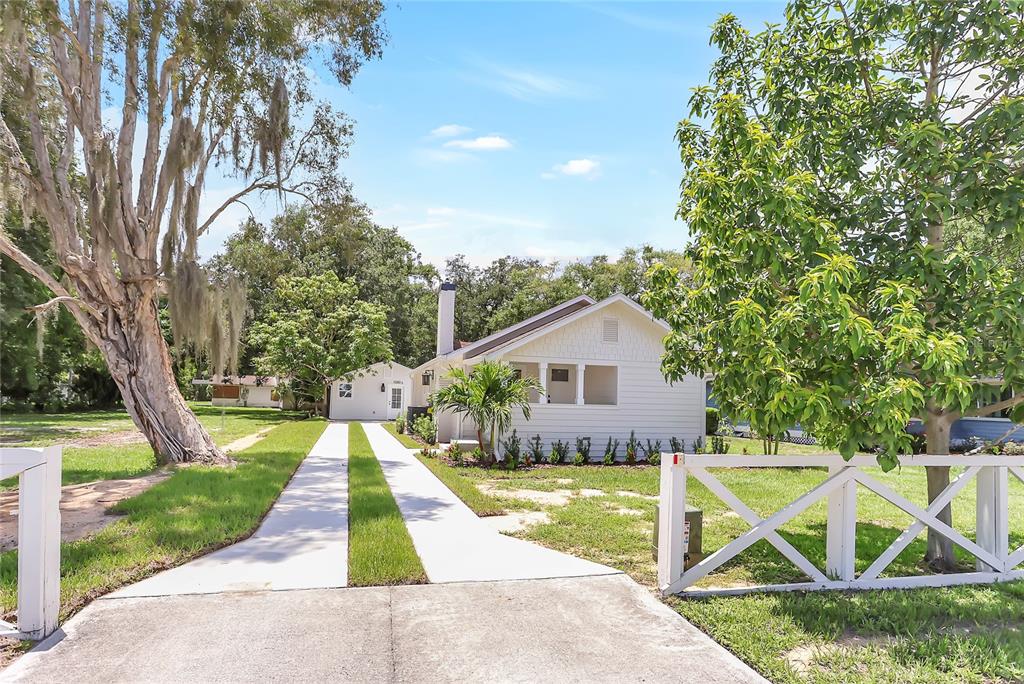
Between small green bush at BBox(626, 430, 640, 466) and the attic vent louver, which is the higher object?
the attic vent louver

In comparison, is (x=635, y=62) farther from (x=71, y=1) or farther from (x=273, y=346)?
(x=273, y=346)

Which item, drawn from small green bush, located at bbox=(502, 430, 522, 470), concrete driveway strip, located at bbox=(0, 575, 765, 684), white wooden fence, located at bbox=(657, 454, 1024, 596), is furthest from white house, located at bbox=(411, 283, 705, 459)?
concrete driveway strip, located at bbox=(0, 575, 765, 684)

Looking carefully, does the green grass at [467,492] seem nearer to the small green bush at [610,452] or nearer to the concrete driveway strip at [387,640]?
the concrete driveway strip at [387,640]

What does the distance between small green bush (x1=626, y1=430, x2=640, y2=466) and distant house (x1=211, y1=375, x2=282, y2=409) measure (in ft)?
117

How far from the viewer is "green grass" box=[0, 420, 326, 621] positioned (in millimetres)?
5227

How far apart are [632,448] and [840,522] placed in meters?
9.68

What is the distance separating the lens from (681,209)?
6.57 meters

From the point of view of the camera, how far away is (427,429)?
1898 centimetres

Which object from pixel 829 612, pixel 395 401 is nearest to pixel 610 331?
pixel 829 612

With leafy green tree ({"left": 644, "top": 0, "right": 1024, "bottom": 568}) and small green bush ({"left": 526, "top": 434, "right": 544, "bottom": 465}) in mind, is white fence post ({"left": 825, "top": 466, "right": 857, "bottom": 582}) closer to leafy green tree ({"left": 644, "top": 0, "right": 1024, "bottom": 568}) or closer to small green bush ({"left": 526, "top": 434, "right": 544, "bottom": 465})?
leafy green tree ({"left": 644, "top": 0, "right": 1024, "bottom": 568})

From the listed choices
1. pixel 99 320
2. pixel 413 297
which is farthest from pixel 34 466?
pixel 413 297

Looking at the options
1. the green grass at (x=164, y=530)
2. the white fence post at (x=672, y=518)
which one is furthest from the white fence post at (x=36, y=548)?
the white fence post at (x=672, y=518)

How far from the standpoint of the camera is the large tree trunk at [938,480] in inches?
246

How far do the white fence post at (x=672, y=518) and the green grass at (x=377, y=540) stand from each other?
218 cm
